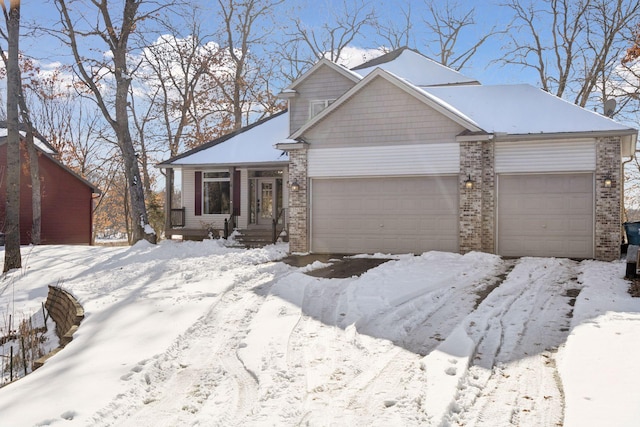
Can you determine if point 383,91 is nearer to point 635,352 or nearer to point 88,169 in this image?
point 635,352

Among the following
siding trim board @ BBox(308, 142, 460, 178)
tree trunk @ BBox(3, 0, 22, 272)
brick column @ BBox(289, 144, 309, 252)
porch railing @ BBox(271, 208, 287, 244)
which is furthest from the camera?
porch railing @ BBox(271, 208, 287, 244)

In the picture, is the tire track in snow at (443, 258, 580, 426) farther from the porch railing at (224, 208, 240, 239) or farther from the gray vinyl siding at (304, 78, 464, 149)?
the porch railing at (224, 208, 240, 239)

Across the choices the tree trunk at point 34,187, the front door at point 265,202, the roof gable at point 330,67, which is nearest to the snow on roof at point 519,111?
the roof gable at point 330,67

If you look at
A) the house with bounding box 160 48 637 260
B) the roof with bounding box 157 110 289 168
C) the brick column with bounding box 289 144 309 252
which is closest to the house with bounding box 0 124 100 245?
the roof with bounding box 157 110 289 168

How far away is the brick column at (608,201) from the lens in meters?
11.6

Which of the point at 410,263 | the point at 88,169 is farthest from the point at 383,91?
the point at 88,169

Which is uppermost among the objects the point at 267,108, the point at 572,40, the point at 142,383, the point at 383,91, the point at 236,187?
the point at 572,40

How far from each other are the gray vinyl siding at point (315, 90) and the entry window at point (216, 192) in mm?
3632

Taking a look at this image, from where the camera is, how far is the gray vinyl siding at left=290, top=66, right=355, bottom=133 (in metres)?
17.0

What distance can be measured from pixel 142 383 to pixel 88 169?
110ft

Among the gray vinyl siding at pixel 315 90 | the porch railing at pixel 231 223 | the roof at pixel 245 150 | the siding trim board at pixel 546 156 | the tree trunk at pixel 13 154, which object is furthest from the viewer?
the roof at pixel 245 150

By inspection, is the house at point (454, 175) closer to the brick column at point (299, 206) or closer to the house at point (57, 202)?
the brick column at point (299, 206)

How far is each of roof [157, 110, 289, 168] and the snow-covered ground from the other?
9.67 meters

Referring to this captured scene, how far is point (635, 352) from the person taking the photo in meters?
4.62
